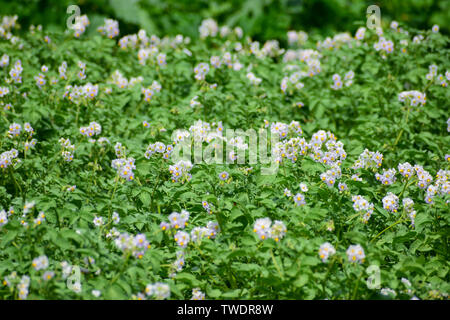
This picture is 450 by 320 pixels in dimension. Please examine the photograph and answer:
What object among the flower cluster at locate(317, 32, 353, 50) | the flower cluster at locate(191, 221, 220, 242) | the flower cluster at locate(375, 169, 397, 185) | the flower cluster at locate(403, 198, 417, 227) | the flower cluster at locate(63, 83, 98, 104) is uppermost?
the flower cluster at locate(317, 32, 353, 50)

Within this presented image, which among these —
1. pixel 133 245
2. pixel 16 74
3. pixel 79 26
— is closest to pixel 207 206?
pixel 133 245

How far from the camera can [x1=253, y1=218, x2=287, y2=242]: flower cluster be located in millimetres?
2377

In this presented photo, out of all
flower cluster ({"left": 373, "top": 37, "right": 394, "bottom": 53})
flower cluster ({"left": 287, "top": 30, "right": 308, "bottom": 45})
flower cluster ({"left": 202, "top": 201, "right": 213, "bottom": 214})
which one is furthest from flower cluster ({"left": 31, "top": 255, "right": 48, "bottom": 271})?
flower cluster ({"left": 287, "top": 30, "right": 308, "bottom": 45})

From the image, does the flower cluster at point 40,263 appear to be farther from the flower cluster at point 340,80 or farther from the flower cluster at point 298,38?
the flower cluster at point 298,38

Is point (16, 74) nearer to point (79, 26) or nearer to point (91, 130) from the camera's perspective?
point (91, 130)

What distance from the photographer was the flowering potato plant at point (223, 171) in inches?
94.0

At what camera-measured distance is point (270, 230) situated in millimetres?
2402

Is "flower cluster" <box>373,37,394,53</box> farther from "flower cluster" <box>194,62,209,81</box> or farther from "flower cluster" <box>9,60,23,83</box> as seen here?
"flower cluster" <box>9,60,23,83</box>

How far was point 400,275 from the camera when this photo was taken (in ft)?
7.85

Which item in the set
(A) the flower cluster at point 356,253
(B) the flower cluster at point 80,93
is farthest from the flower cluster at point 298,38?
(A) the flower cluster at point 356,253

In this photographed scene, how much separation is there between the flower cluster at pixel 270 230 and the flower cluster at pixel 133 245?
0.53 metres

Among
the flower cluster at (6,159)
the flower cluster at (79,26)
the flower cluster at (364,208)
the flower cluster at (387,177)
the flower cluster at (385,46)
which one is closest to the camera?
the flower cluster at (364,208)

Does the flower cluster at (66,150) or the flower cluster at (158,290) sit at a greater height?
the flower cluster at (66,150)

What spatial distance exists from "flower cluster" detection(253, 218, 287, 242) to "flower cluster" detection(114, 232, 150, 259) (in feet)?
1.75
